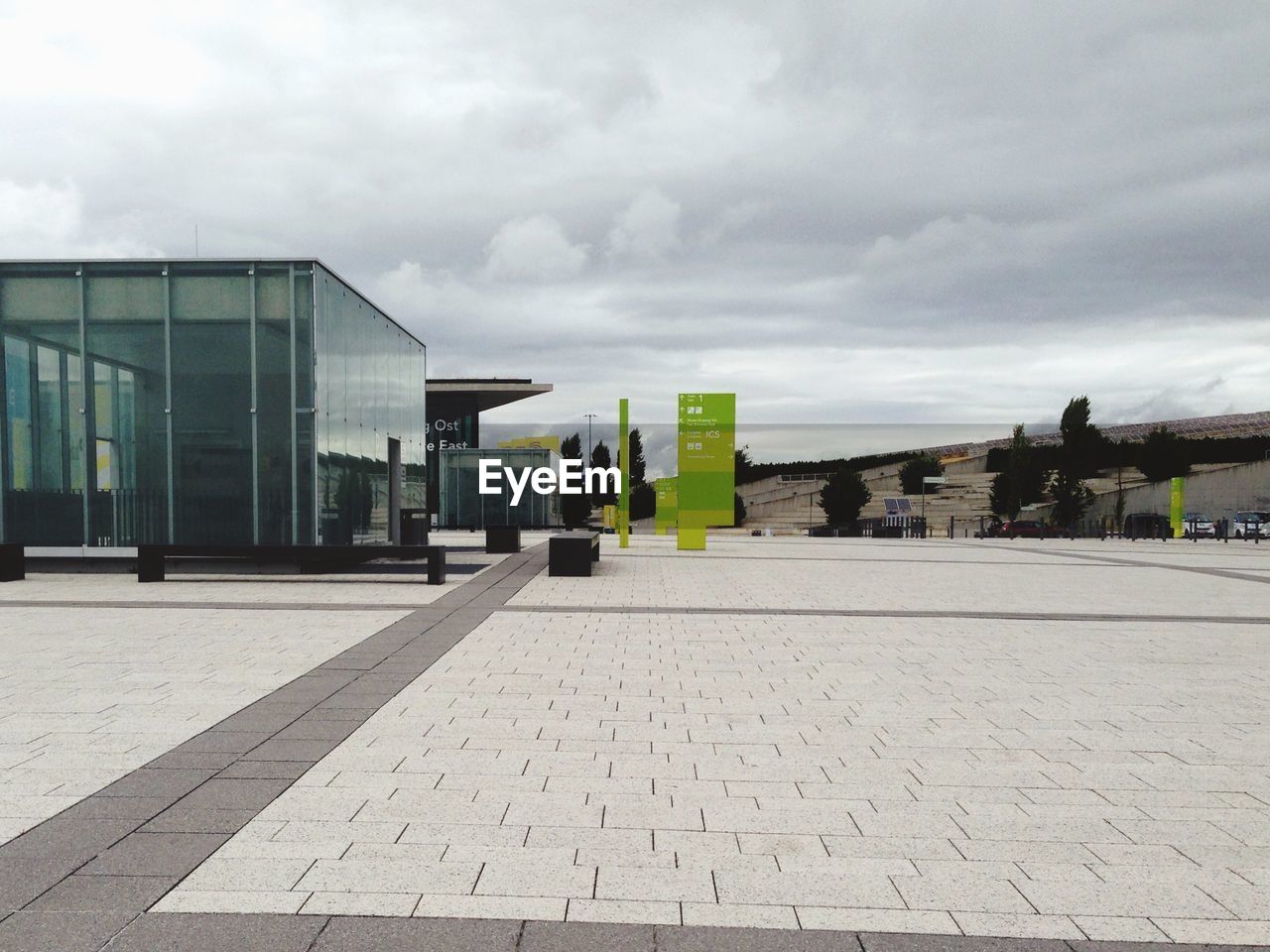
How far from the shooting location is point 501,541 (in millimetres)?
23000

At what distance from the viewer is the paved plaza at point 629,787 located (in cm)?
313

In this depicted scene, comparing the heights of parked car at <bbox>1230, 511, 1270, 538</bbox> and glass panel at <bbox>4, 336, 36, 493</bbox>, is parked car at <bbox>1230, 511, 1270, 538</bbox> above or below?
below

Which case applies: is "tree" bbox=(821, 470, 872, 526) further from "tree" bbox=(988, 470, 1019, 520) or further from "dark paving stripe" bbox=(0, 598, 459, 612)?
"dark paving stripe" bbox=(0, 598, 459, 612)

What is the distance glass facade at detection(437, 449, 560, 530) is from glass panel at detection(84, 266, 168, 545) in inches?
1017

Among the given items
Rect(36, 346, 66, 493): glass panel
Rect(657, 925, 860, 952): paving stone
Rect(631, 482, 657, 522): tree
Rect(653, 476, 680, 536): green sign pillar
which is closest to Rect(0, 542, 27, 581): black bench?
Rect(36, 346, 66, 493): glass panel

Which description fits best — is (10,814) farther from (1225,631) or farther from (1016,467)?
(1016,467)

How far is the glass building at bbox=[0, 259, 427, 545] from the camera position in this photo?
15.6 meters

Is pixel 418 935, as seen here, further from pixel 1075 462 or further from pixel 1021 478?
pixel 1075 462

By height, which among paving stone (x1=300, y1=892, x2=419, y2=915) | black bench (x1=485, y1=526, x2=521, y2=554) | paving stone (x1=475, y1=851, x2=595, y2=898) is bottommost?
paving stone (x1=475, y1=851, x2=595, y2=898)

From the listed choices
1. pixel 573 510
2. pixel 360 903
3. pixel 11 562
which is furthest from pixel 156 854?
pixel 573 510

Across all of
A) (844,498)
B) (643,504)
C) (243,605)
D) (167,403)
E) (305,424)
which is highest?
(167,403)

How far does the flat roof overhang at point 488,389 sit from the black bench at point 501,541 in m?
33.5

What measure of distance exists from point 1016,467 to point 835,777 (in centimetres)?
6582

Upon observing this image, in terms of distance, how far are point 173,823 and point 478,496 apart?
38.3 m
